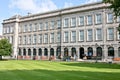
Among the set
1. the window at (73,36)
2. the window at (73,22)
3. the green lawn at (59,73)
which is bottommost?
the green lawn at (59,73)

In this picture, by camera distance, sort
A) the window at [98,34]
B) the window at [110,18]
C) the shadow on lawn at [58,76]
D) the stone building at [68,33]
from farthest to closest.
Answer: the window at [98,34] → the stone building at [68,33] → the window at [110,18] → the shadow on lawn at [58,76]

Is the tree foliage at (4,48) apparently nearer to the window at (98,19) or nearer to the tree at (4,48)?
the tree at (4,48)

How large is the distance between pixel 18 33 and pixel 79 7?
29.1 meters

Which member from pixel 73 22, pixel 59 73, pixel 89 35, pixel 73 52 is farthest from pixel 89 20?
pixel 59 73

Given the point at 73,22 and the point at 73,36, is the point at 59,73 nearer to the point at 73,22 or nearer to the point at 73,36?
the point at 73,36

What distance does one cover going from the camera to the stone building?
208 feet

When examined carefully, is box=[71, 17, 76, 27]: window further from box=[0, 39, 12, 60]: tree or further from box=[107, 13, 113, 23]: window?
box=[0, 39, 12, 60]: tree

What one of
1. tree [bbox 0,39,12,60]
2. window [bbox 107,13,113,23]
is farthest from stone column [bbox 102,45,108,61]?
tree [bbox 0,39,12,60]

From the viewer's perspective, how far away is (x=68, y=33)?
72688mm

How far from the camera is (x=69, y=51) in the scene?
71.8 meters

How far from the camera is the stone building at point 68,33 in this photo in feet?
208

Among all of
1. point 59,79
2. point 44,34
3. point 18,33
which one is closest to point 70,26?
point 44,34

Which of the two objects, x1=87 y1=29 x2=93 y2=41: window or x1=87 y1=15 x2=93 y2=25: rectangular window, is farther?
x1=87 y1=15 x2=93 y2=25: rectangular window

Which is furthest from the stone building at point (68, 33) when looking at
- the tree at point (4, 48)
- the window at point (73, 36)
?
the tree at point (4, 48)
